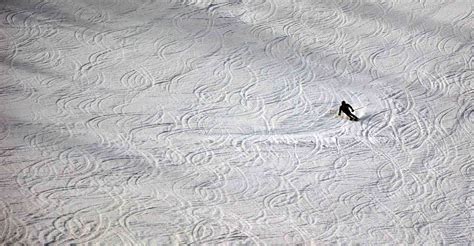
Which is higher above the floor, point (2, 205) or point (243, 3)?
point (243, 3)

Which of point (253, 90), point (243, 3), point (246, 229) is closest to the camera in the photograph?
point (246, 229)

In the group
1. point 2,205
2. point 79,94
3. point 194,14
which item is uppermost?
point 194,14

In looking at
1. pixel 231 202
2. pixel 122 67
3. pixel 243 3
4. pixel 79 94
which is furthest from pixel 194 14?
pixel 231 202

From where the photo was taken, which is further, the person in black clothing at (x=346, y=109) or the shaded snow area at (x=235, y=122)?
the person in black clothing at (x=346, y=109)

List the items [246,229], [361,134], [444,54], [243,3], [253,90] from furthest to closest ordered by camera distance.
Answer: [243,3] → [444,54] → [253,90] → [361,134] → [246,229]

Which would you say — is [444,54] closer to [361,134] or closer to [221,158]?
[361,134]

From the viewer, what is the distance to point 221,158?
2.86 metres

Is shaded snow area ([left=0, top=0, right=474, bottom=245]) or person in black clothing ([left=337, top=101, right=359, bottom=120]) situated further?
person in black clothing ([left=337, top=101, right=359, bottom=120])

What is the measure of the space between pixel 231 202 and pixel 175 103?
55 centimetres

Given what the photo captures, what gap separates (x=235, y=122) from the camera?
9.95 ft

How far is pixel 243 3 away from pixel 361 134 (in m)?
0.92

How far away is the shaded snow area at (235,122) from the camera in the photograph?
2609 mm

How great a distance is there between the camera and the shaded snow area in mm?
2609

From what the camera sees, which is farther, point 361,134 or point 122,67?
point 122,67
